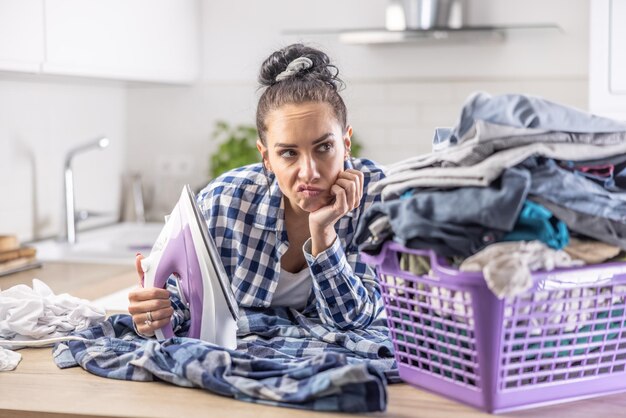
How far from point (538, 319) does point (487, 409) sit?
0.44 ft

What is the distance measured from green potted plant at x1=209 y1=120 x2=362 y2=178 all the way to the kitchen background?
0.19ft

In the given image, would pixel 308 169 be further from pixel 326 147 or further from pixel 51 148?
pixel 51 148

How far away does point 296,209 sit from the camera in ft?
5.93

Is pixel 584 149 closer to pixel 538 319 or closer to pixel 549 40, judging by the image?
pixel 538 319

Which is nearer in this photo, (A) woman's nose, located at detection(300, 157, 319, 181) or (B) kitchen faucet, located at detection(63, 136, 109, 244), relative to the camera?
(A) woman's nose, located at detection(300, 157, 319, 181)

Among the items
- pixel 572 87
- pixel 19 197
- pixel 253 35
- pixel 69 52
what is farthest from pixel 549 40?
pixel 19 197

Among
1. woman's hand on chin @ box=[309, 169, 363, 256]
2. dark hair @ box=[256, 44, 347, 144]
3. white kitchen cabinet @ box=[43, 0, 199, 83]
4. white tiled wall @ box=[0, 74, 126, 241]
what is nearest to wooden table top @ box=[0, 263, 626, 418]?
woman's hand on chin @ box=[309, 169, 363, 256]

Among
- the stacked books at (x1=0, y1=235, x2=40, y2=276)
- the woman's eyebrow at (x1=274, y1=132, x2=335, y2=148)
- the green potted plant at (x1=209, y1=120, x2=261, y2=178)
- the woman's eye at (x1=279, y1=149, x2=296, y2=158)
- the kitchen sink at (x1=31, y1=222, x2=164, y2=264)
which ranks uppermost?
the woman's eyebrow at (x1=274, y1=132, x2=335, y2=148)

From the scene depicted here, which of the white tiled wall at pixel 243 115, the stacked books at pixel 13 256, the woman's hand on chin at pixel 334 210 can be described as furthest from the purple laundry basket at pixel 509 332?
the white tiled wall at pixel 243 115

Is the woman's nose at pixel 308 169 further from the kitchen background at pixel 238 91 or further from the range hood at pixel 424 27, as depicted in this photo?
the range hood at pixel 424 27

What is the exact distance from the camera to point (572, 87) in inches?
131

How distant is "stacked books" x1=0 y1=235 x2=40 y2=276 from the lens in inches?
99.2

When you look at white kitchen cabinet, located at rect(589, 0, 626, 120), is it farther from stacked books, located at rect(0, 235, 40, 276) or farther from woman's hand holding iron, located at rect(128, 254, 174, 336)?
woman's hand holding iron, located at rect(128, 254, 174, 336)

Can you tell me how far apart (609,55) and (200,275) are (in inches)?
77.2
